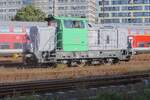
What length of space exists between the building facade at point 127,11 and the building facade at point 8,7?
94.9ft

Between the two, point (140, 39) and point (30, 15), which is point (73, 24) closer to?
point (140, 39)

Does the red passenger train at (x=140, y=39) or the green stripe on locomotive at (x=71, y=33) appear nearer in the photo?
the green stripe on locomotive at (x=71, y=33)

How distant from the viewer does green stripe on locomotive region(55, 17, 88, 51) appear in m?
29.8

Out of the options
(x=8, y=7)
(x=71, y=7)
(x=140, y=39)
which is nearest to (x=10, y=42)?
(x=140, y=39)

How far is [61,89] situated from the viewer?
17797 millimetres

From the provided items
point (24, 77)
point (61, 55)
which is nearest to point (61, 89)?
point (24, 77)

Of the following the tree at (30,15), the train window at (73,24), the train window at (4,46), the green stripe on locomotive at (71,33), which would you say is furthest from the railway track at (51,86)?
the tree at (30,15)

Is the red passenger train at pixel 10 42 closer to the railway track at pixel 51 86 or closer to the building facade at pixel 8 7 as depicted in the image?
the railway track at pixel 51 86

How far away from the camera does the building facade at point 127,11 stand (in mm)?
144375

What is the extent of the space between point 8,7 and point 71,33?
120 m

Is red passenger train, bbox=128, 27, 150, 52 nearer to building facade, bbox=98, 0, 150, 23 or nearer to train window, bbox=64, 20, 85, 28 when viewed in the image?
train window, bbox=64, 20, 85, 28

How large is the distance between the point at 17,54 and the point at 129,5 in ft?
344

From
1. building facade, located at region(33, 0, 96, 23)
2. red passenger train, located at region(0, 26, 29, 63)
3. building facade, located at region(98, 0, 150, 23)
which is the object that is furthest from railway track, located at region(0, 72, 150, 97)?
building facade, located at region(98, 0, 150, 23)

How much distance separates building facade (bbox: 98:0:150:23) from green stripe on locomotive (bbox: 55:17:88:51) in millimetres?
113374
